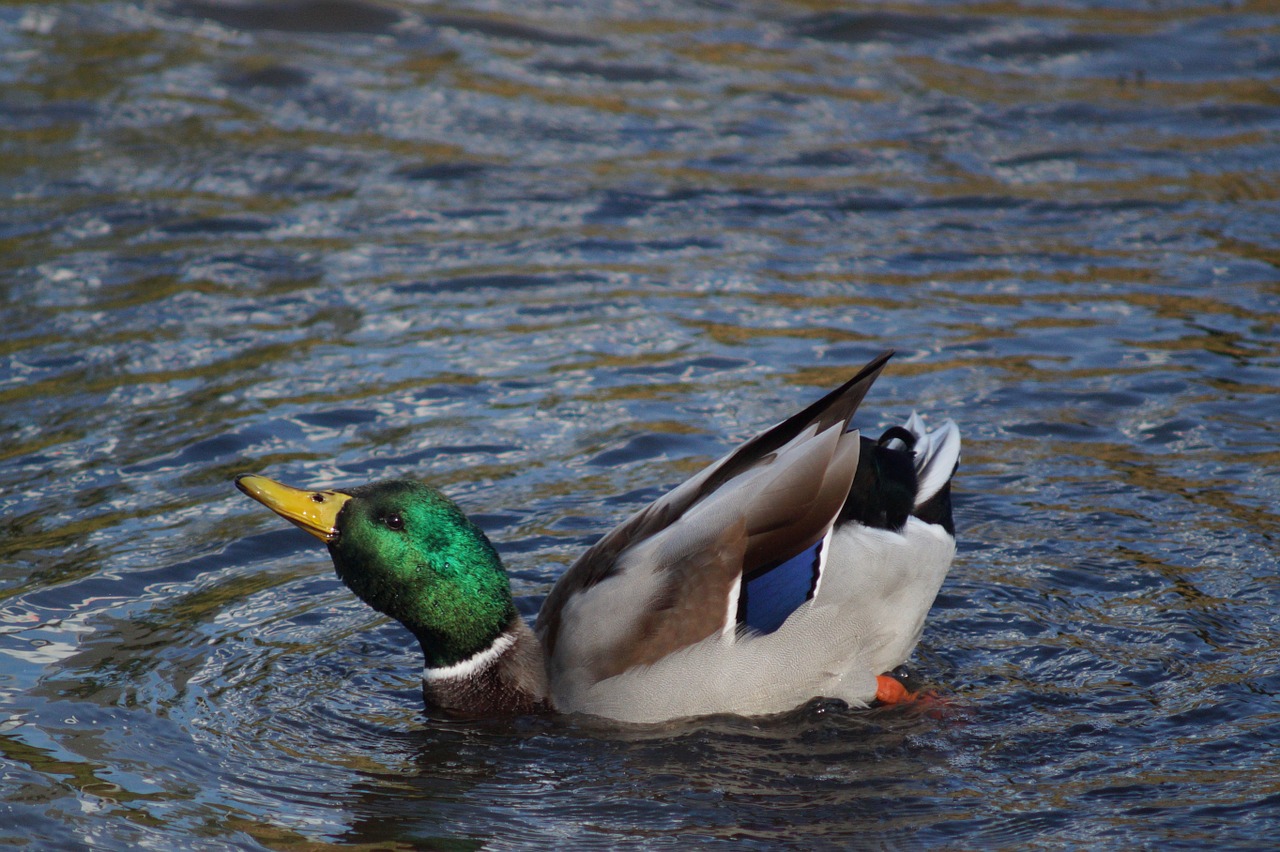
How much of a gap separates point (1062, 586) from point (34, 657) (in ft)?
11.7

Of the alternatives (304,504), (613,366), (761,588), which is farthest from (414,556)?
(613,366)

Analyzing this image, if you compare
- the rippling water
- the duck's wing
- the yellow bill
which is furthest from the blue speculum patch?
the yellow bill

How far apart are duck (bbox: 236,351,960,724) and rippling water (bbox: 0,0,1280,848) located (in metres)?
0.14

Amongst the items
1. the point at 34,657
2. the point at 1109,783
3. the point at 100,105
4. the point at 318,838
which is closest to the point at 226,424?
the point at 34,657

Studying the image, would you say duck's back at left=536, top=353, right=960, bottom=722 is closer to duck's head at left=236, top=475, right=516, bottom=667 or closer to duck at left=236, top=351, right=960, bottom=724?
duck at left=236, top=351, right=960, bottom=724

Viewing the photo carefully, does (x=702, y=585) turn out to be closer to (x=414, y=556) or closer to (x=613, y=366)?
(x=414, y=556)

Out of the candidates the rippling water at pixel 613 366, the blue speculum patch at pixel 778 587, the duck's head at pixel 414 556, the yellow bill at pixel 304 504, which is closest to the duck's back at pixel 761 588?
the blue speculum patch at pixel 778 587

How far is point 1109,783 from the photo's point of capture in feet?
13.9

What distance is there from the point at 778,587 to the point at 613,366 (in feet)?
9.90

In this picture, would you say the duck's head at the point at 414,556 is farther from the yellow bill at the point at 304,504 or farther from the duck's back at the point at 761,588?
the duck's back at the point at 761,588

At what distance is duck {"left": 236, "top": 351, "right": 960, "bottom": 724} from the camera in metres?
4.66

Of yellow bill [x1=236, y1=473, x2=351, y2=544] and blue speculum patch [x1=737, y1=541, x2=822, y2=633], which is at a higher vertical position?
yellow bill [x1=236, y1=473, x2=351, y2=544]

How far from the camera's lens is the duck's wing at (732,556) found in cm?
464

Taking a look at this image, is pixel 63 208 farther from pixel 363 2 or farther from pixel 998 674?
pixel 998 674
